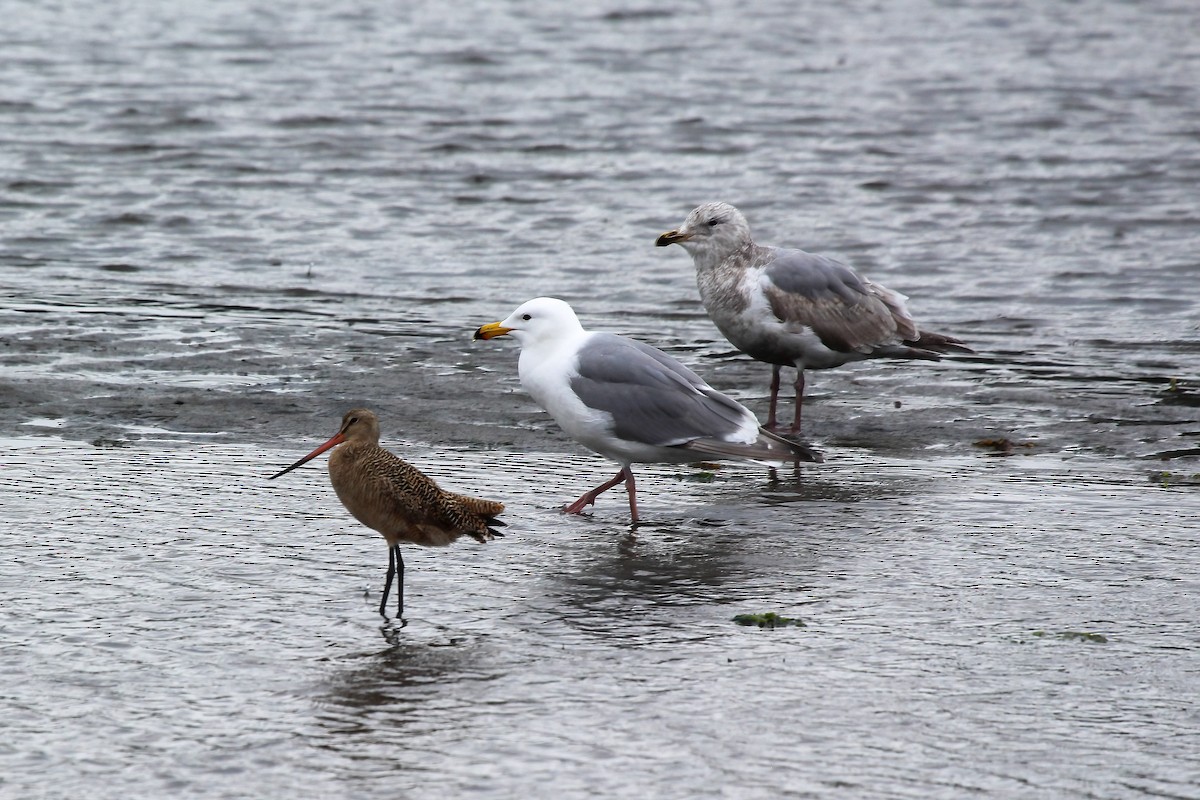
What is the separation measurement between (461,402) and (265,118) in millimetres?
A: 11559

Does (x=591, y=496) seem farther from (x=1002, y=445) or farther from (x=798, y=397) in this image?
(x=1002, y=445)

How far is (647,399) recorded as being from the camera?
7520mm

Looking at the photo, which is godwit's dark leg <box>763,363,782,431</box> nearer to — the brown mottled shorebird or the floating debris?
the floating debris

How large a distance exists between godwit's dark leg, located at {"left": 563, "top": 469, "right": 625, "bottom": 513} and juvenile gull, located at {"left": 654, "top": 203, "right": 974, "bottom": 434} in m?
1.87

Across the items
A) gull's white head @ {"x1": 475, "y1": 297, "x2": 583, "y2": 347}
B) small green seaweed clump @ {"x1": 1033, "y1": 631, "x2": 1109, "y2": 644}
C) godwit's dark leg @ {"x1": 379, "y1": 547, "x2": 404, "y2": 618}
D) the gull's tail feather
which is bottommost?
small green seaweed clump @ {"x1": 1033, "y1": 631, "x2": 1109, "y2": 644}

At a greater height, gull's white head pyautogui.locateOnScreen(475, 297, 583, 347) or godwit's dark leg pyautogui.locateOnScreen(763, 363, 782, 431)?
gull's white head pyautogui.locateOnScreen(475, 297, 583, 347)

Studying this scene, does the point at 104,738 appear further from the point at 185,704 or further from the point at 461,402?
the point at 461,402

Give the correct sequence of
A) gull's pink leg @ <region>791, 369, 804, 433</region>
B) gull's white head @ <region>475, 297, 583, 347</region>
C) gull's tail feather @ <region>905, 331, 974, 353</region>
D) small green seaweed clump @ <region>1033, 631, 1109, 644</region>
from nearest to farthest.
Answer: small green seaweed clump @ <region>1033, 631, 1109, 644</region> < gull's white head @ <region>475, 297, 583, 347</region> < gull's pink leg @ <region>791, 369, 804, 433</region> < gull's tail feather @ <region>905, 331, 974, 353</region>

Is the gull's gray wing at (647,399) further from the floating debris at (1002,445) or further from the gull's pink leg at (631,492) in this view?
the floating debris at (1002,445)

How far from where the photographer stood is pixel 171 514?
23.0ft

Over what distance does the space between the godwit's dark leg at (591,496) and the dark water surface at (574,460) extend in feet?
0.51

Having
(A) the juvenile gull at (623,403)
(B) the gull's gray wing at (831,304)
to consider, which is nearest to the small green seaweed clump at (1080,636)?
(A) the juvenile gull at (623,403)

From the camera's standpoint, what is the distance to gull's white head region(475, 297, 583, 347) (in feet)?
25.1

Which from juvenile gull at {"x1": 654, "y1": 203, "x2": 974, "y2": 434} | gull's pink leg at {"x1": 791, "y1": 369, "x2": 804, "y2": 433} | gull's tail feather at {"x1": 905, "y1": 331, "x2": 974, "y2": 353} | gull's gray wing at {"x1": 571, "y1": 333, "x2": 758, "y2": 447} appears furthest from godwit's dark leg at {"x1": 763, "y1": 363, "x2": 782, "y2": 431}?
gull's gray wing at {"x1": 571, "y1": 333, "x2": 758, "y2": 447}
